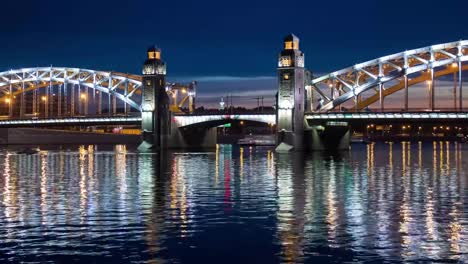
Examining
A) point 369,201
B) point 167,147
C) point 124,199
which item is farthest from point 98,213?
point 167,147

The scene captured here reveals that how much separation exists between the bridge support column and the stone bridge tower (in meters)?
20.9

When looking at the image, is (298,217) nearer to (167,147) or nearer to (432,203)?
(432,203)

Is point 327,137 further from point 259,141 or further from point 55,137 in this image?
point 55,137

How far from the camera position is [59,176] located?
176ft

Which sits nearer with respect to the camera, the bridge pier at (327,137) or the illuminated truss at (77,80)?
the bridge pier at (327,137)

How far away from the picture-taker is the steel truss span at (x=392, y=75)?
10444 cm

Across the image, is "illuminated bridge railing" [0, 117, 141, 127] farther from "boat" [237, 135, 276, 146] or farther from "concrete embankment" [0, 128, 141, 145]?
"boat" [237, 135, 276, 146]

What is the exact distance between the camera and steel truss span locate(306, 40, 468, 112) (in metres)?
104

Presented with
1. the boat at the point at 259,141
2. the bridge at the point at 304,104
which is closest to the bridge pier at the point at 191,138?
the bridge at the point at 304,104

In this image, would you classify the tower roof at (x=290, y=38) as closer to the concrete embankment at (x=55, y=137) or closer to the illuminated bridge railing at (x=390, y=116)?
the illuminated bridge railing at (x=390, y=116)

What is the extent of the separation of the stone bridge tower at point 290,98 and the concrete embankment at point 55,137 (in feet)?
219

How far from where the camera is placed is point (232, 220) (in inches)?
1173

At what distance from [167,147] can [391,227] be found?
9755 centimetres

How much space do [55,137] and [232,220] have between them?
140932 mm
